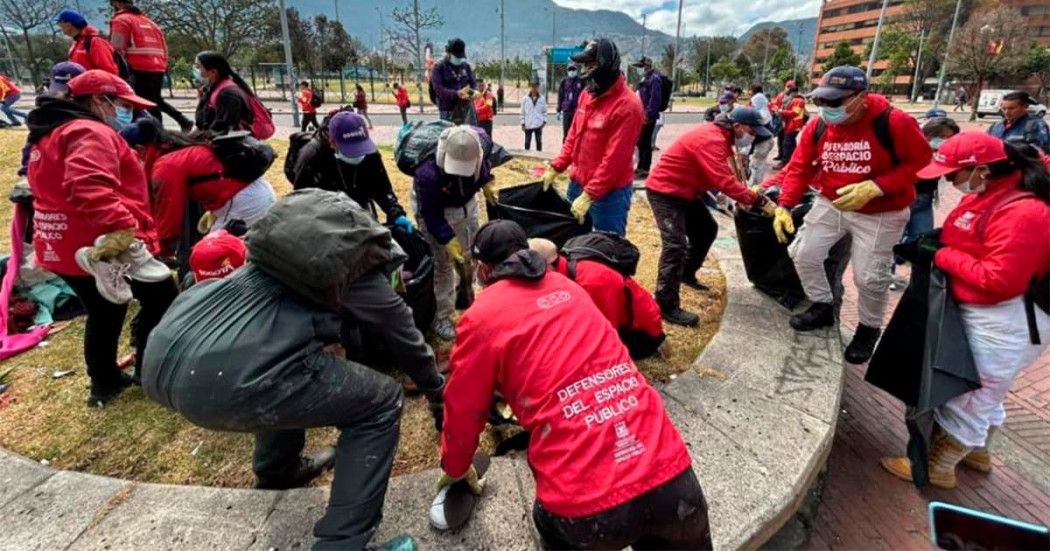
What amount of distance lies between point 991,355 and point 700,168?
1.86m

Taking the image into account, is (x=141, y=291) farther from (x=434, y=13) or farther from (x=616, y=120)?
(x=434, y=13)

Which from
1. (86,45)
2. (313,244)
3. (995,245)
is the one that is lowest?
(995,245)

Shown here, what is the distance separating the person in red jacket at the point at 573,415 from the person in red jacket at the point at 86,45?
496cm

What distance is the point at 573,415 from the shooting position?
5.04 feet

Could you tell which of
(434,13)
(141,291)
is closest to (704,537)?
(141,291)

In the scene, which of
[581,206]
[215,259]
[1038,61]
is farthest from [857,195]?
[1038,61]

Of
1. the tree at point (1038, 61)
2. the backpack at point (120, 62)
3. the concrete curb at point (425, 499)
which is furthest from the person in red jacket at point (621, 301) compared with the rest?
the tree at point (1038, 61)

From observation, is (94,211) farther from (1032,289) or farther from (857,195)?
(1032,289)

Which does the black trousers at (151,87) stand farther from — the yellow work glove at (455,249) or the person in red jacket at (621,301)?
the person in red jacket at (621,301)

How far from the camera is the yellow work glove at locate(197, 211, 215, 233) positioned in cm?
339

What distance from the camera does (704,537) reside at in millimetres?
1583

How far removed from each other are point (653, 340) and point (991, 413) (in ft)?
5.15

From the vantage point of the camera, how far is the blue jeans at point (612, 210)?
383cm

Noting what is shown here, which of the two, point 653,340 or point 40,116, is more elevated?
point 40,116
